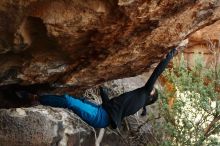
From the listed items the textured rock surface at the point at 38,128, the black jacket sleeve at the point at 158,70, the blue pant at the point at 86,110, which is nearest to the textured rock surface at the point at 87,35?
the black jacket sleeve at the point at 158,70

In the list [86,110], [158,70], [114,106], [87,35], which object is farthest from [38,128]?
[87,35]

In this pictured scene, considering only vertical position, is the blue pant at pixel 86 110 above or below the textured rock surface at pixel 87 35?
below

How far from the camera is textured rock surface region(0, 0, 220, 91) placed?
3473 millimetres

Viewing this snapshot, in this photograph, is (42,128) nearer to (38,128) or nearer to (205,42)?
(38,128)

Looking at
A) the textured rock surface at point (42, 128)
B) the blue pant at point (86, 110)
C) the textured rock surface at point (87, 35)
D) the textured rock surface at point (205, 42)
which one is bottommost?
the textured rock surface at point (42, 128)

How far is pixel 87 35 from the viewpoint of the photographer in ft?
12.7

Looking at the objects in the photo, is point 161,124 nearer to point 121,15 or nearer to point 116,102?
point 116,102

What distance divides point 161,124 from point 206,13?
11.4ft

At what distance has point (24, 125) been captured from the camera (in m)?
6.22

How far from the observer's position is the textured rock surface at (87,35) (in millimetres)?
3473

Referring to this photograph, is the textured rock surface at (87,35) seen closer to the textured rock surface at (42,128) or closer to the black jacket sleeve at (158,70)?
the black jacket sleeve at (158,70)

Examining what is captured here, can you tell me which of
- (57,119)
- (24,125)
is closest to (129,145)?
(57,119)

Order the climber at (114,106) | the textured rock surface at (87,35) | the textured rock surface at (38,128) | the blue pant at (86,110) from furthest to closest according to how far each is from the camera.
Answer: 1. the textured rock surface at (38,128)
2. the climber at (114,106)
3. the blue pant at (86,110)
4. the textured rock surface at (87,35)

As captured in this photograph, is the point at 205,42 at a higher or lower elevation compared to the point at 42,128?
higher
